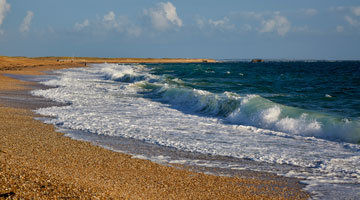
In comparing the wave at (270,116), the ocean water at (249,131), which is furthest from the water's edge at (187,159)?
the wave at (270,116)

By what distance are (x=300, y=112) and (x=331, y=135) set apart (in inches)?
107

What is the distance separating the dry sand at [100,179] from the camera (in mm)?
4902

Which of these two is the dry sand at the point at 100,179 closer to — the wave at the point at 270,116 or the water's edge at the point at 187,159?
the water's edge at the point at 187,159

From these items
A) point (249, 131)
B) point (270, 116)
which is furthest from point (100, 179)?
point (270, 116)

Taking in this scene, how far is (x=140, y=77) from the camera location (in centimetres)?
3972

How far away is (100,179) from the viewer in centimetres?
604

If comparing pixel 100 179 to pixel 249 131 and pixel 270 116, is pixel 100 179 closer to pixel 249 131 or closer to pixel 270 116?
pixel 249 131

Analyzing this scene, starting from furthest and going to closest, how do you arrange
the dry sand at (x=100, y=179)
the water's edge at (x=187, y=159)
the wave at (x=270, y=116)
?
the wave at (x=270, y=116), the water's edge at (x=187, y=159), the dry sand at (x=100, y=179)

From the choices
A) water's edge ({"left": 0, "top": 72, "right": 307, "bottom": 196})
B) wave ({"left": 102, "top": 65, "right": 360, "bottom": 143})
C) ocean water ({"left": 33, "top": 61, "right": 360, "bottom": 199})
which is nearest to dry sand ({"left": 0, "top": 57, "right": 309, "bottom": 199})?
water's edge ({"left": 0, "top": 72, "right": 307, "bottom": 196})

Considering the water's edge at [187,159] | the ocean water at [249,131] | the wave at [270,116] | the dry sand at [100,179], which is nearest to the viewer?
the dry sand at [100,179]

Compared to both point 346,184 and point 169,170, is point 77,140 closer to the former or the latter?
point 169,170

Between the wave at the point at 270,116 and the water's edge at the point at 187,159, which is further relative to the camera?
the wave at the point at 270,116

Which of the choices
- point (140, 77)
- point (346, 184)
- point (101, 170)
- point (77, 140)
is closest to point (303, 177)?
point (346, 184)

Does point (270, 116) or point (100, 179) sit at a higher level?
point (270, 116)
